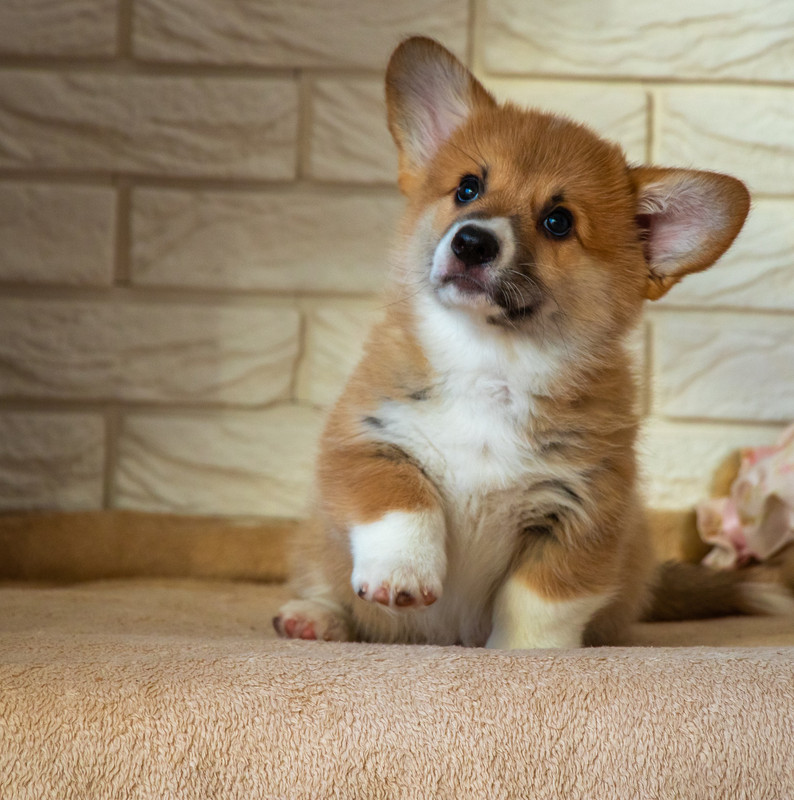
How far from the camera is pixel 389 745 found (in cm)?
98

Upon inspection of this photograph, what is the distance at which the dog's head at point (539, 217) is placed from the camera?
1438mm

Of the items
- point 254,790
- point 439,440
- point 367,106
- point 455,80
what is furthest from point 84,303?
point 254,790

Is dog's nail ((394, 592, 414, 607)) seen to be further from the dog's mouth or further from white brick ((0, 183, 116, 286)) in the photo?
white brick ((0, 183, 116, 286))

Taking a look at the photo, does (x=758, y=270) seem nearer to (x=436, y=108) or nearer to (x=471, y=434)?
(x=436, y=108)

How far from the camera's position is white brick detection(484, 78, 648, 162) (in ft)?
7.82

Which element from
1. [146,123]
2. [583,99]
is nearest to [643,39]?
[583,99]

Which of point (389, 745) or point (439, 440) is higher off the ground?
point (439, 440)

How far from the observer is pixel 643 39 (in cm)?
237

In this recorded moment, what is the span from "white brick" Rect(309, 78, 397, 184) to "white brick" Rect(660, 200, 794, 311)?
0.80 m

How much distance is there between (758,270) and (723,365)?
9.8 inches

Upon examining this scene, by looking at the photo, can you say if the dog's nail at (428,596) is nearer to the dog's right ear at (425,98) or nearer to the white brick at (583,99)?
the dog's right ear at (425,98)

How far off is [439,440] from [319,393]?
3.37 ft

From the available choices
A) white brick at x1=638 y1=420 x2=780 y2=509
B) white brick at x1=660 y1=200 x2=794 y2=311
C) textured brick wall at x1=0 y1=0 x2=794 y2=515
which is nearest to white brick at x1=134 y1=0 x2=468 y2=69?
textured brick wall at x1=0 y1=0 x2=794 y2=515

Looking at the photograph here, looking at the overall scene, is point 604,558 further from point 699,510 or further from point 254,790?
point 699,510
